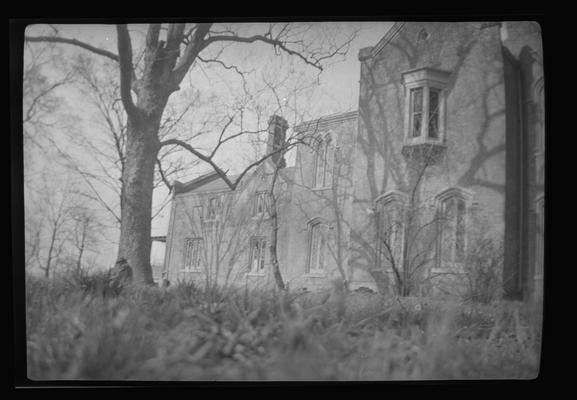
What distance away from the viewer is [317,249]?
402 centimetres

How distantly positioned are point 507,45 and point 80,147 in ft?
10.8

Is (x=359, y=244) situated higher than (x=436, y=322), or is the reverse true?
(x=359, y=244)

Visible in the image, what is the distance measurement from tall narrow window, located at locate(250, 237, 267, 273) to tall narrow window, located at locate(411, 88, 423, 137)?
1.42 m

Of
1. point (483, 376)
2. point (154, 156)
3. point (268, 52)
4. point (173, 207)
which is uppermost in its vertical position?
point (268, 52)

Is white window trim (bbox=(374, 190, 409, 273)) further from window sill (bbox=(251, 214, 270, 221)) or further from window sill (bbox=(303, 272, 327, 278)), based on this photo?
window sill (bbox=(251, 214, 270, 221))

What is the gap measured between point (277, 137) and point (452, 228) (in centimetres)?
148

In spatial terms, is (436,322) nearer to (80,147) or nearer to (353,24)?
(353,24)

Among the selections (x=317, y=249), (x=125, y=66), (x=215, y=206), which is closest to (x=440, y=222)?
(x=317, y=249)

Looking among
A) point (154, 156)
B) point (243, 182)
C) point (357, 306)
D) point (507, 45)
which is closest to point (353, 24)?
point (507, 45)

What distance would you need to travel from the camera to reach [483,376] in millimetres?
3912

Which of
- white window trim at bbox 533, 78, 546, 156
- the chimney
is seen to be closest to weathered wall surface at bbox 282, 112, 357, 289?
the chimney

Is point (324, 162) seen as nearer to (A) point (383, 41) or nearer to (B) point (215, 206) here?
(B) point (215, 206)

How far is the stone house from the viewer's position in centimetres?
400

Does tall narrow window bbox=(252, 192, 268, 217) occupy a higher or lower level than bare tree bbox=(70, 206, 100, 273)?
higher
